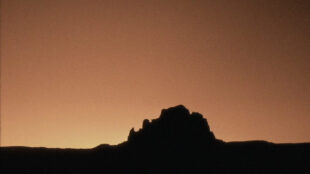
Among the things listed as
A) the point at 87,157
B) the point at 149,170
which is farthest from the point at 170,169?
the point at 87,157

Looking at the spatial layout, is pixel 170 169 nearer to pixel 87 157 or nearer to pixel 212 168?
pixel 212 168

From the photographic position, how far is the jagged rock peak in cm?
5631

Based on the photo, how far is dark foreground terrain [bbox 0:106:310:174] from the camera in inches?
2135

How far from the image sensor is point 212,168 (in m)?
54.3

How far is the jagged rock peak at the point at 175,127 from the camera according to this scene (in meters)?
56.3

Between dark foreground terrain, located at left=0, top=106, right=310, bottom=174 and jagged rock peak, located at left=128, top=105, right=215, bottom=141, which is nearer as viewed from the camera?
dark foreground terrain, located at left=0, top=106, right=310, bottom=174

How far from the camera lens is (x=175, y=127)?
186 ft

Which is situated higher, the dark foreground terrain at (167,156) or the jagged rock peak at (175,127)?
the jagged rock peak at (175,127)

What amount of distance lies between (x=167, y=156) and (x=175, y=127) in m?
3.31

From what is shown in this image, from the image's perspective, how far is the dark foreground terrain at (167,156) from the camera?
178 feet

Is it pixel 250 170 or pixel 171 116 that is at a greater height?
pixel 171 116

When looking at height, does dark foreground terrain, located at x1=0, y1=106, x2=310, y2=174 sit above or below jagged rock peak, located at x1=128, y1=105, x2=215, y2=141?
below

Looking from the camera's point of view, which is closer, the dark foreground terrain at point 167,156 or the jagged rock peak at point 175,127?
the dark foreground terrain at point 167,156

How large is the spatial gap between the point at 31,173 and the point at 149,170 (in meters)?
12.0
